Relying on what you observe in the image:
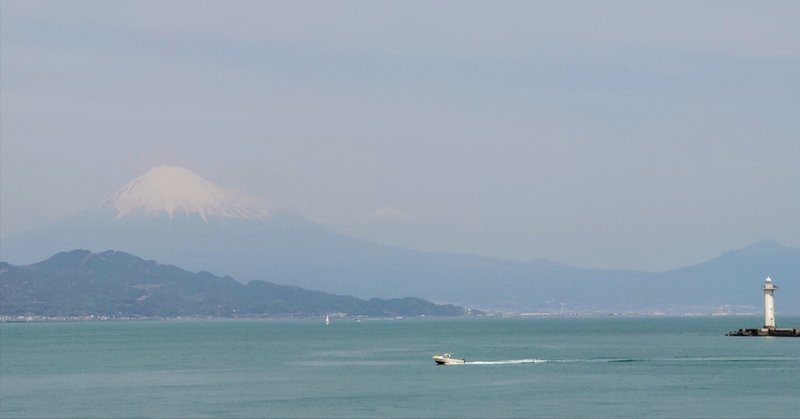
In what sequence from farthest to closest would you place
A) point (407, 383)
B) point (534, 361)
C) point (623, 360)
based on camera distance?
point (623, 360)
point (534, 361)
point (407, 383)

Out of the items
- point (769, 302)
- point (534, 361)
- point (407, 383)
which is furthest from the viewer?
point (769, 302)

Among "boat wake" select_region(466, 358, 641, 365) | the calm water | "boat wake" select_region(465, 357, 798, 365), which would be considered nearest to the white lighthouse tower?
the calm water

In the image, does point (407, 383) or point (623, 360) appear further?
point (623, 360)

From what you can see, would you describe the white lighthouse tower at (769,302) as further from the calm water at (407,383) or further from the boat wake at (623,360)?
the boat wake at (623,360)

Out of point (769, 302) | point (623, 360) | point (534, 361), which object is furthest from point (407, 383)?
point (769, 302)

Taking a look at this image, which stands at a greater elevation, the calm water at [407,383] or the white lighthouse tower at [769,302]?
the white lighthouse tower at [769,302]

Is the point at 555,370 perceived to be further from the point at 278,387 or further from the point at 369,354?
the point at 369,354

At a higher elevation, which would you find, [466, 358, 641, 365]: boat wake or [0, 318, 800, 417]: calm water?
[466, 358, 641, 365]: boat wake

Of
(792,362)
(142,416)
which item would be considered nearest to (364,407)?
(142,416)

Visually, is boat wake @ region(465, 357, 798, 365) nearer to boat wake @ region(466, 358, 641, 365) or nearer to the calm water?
boat wake @ region(466, 358, 641, 365)

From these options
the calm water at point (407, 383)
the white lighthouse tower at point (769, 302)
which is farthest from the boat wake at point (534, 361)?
the white lighthouse tower at point (769, 302)

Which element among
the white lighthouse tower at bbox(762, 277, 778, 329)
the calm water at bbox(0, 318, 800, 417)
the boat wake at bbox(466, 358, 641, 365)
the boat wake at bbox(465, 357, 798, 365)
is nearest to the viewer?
the calm water at bbox(0, 318, 800, 417)

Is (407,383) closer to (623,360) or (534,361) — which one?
(534,361)

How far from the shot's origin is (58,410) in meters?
88.8
